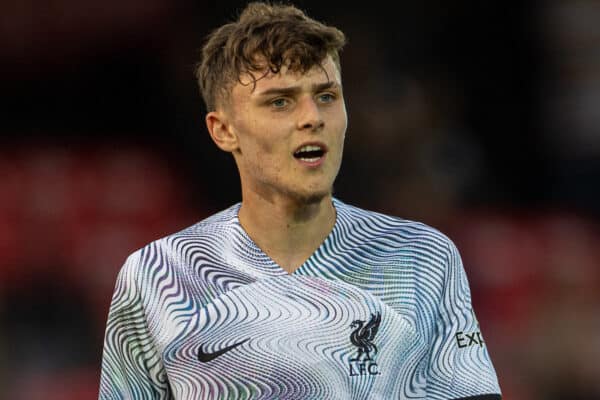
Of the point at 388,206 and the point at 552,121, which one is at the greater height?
the point at 552,121

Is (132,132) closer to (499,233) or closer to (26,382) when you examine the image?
(26,382)

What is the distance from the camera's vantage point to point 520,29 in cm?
777

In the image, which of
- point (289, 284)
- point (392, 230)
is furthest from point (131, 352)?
point (392, 230)

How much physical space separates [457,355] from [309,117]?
28.9 inches

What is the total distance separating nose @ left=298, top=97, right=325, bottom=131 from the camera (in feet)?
10.3

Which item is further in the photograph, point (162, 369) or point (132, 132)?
point (132, 132)

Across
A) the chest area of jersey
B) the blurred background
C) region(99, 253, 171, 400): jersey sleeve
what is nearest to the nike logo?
the chest area of jersey

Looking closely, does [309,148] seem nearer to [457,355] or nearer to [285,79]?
[285,79]

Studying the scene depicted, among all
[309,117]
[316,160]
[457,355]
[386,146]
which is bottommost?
[386,146]

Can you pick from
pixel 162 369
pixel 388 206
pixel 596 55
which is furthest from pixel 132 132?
pixel 162 369

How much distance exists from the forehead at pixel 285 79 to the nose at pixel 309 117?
57mm

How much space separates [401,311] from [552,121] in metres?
4.65

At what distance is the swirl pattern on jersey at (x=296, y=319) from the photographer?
309 cm

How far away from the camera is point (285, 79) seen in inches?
125
